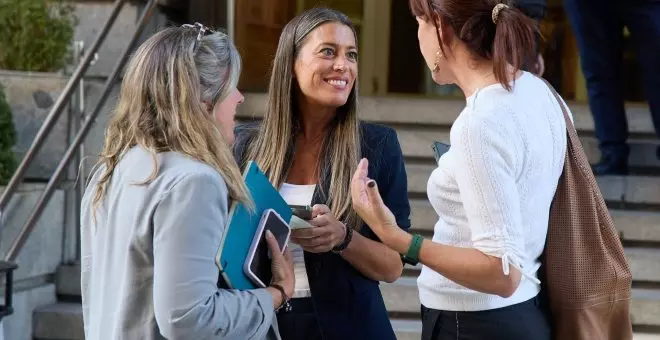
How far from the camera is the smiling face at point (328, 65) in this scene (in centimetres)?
319

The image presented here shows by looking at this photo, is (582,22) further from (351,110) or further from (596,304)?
(596,304)

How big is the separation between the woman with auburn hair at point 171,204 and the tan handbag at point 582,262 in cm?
66

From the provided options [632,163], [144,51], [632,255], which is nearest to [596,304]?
[144,51]

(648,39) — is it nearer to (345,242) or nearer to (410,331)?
(410,331)

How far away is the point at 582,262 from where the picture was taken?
8.08 ft

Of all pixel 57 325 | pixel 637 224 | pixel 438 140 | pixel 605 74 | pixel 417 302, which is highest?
pixel 605 74

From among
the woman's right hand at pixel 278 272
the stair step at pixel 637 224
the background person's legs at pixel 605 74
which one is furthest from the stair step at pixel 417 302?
the woman's right hand at pixel 278 272

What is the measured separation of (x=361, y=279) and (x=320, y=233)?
37 centimetres

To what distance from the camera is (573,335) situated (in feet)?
8.11

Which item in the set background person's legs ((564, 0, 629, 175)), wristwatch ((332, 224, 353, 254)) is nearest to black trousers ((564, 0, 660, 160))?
background person's legs ((564, 0, 629, 175))

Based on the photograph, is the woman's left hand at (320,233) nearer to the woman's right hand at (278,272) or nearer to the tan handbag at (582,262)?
the woman's right hand at (278,272)

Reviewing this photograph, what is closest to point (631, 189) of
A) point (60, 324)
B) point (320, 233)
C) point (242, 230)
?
point (60, 324)

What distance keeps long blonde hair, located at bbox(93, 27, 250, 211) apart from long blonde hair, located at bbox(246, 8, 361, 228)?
757 mm

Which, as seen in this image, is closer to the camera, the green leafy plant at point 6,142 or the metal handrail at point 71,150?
the metal handrail at point 71,150
